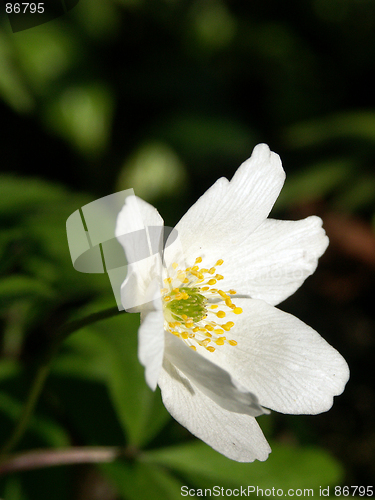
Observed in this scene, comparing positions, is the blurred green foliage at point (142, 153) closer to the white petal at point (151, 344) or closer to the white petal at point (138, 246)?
the white petal at point (138, 246)

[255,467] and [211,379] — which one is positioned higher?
[211,379]

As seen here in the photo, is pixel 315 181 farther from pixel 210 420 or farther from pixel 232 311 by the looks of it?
pixel 210 420

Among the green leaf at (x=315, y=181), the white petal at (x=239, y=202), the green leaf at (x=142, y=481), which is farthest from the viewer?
the green leaf at (x=315, y=181)

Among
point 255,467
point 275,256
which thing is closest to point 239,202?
point 275,256

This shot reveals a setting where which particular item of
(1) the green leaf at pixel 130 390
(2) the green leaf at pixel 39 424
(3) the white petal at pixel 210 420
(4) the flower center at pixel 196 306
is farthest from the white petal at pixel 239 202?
(2) the green leaf at pixel 39 424

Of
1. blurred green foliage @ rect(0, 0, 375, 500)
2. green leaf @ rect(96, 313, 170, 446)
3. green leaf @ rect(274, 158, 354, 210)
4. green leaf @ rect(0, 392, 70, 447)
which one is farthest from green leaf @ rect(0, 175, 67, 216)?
green leaf @ rect(274, 158, 354, 210)
